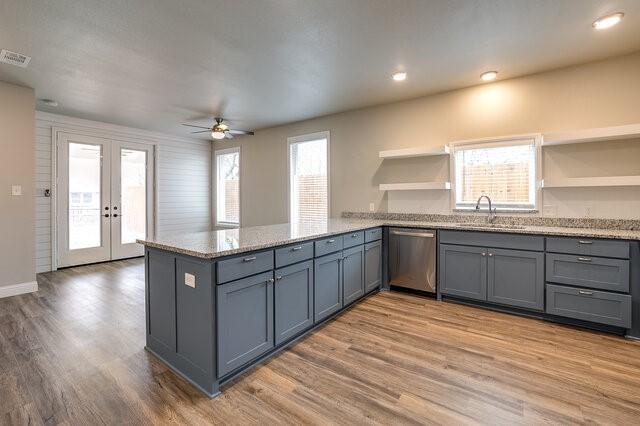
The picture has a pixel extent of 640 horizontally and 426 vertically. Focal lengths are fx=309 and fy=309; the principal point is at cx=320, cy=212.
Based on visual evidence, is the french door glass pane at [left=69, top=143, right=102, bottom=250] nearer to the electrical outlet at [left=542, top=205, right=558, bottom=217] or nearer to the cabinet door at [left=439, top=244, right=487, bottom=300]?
the cabinet door at [left=439, top=244, right=487, bottom=300]

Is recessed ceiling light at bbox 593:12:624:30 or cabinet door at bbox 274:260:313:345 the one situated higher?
recessed ceiling light at bbox 593:12:624:30

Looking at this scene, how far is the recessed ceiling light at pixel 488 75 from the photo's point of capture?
11.7ft

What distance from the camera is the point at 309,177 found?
222 inches

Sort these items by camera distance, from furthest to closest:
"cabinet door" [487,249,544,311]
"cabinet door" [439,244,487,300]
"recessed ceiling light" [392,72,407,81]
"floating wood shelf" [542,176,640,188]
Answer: "recessed ceiling light" [392,72,407,81]
"cabinet door" [439,244,487,300]
"cabinet door" [487,249,544,311]
"floating wood shelf" [542,176,640,188]

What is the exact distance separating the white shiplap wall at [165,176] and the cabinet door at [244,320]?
4.90m

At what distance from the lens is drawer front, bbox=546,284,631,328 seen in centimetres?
274

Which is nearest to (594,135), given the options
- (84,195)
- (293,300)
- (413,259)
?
(413,259)

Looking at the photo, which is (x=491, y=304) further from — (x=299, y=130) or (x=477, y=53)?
(x=299, y=130)

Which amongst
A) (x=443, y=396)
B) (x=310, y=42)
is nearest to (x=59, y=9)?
(x=310, y=42)

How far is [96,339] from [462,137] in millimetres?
4552

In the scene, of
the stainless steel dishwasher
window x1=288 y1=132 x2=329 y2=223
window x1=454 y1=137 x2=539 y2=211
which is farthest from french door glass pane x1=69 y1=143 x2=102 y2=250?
window x1=454 y1=137 x2=539 y2=211

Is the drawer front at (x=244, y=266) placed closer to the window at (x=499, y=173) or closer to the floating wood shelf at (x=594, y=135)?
the window at (x=499, y=173)

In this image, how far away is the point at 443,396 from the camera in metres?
1.95

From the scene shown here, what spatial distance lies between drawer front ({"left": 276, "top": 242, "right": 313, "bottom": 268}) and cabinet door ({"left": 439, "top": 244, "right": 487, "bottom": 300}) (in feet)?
5.94
